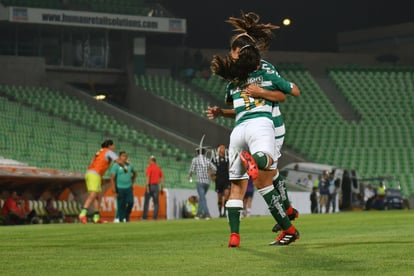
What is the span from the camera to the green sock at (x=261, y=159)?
32.7ft

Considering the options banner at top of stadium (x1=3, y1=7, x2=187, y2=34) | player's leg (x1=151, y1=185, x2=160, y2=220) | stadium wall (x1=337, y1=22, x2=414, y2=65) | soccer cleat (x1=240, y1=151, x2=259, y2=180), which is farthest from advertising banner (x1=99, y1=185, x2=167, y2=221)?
stadium wall (x1=337, y1=22, x2=414, y2=65)

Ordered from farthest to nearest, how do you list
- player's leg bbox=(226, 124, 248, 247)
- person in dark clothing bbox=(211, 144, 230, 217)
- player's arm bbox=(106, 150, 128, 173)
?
person in dark clothing bbox=(211, 144, 230, 217) → player's arm bbox=(106, 150, 128, 173) → player's leg bbox=(226, 124, 248, 247)

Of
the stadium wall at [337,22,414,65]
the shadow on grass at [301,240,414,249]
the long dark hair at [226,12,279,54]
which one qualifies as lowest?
the shadow on grass at [301,240,414,249]

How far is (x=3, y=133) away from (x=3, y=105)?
4.70 meters

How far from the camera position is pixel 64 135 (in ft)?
131

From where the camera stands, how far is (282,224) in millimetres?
10594

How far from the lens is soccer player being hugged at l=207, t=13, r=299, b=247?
33.7ft

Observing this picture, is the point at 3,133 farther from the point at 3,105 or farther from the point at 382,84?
the point at 382,84

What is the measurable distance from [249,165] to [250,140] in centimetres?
64

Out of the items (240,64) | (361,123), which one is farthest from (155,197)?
(361,123)

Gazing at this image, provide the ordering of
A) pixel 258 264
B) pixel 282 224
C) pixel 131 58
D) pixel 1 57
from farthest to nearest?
pixel 131 58, pixel 1 57, pixel 282 224, pixel 258 264

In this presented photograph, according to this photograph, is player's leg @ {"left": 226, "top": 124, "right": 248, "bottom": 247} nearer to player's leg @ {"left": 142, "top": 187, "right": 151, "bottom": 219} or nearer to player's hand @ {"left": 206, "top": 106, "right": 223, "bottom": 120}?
player's hand @ {"left": 206, "top": 106, "right": 223, "bottom": 120}

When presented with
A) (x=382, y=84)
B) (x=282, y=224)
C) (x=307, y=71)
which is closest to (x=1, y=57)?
(x=307, y=71)

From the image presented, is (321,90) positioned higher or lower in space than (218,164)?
higher
